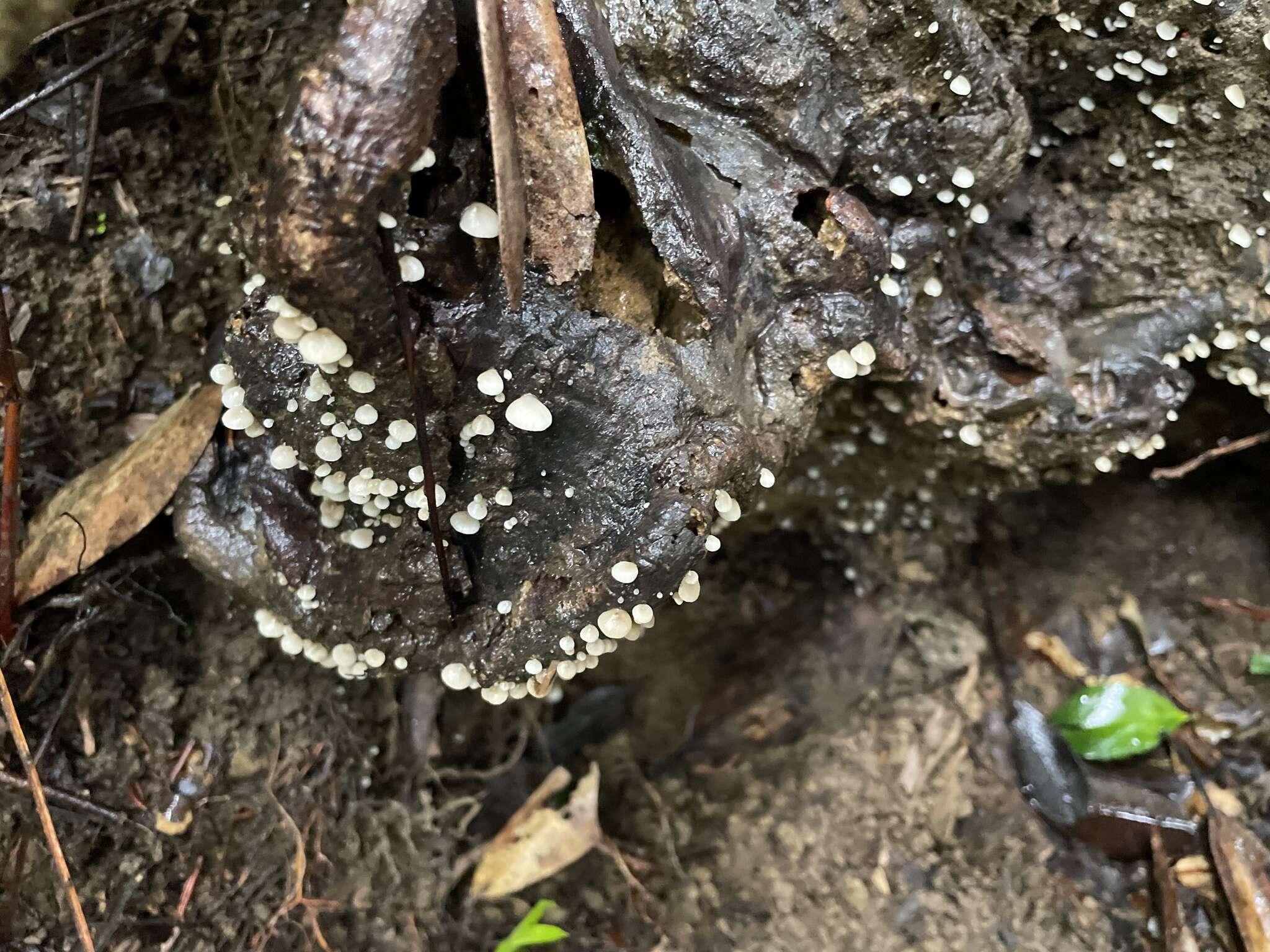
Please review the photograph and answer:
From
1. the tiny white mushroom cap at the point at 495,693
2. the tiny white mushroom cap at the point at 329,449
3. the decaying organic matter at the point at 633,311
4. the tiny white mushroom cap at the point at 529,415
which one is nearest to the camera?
the decaying organic matter at the point at 633,311

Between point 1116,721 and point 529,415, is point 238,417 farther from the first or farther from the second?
point 1116,721

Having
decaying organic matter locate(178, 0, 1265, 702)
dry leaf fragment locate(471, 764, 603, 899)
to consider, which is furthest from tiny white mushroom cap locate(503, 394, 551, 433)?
dry leaf fragment locate(471, 764, 603, 899)

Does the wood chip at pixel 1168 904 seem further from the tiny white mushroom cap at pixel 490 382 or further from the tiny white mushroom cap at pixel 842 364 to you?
the tiny white mushroom cap at pixel 490 382

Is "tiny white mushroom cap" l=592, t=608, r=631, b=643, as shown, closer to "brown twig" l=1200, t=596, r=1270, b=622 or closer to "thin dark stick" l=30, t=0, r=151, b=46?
"thin dark stick" l=30, t=0, r=151, b=46

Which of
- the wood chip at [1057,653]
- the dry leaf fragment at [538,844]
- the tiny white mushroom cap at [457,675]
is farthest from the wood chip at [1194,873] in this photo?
the tiny white mushroom cap at [457,675]

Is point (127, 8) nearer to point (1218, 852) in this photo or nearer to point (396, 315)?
point (396, 315)
